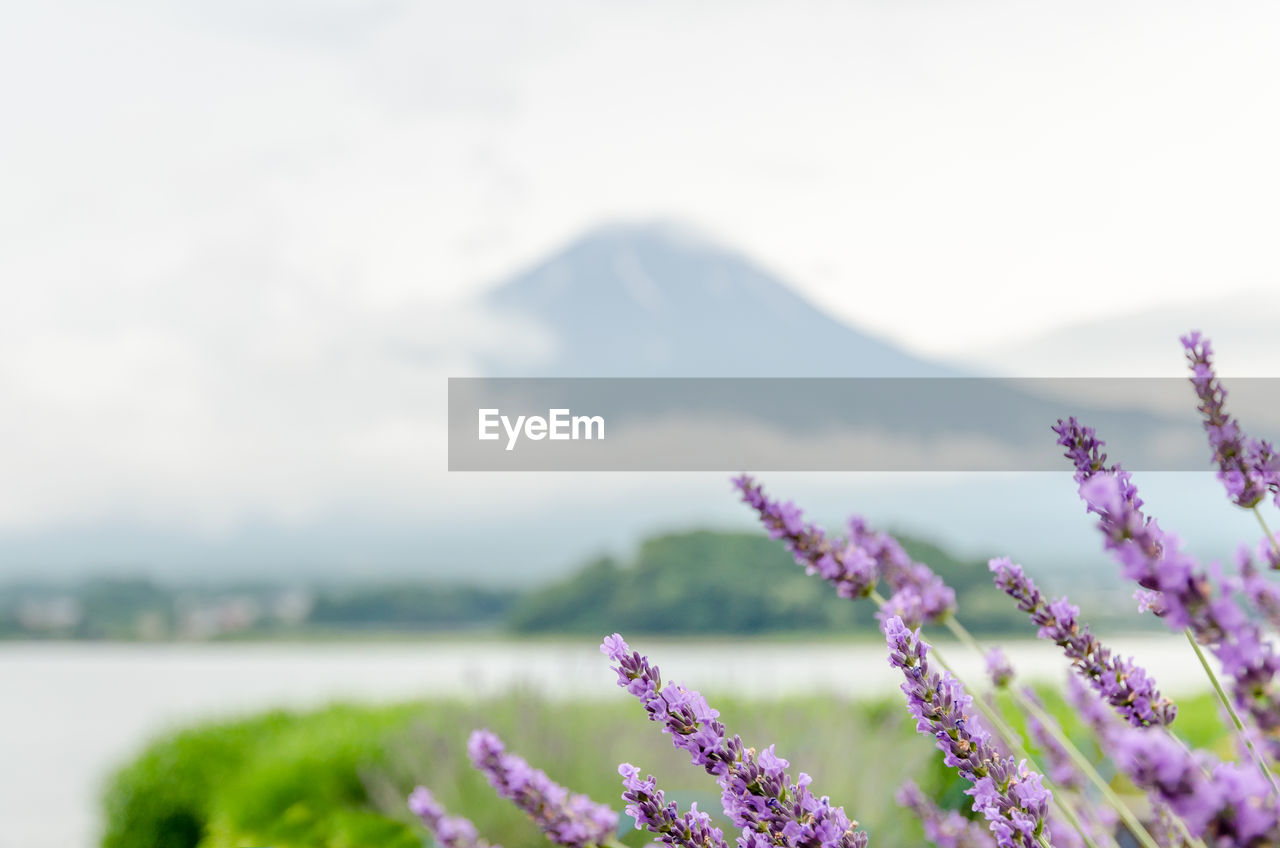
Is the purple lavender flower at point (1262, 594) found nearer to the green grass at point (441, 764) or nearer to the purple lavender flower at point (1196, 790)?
the purple lavender flower at point (1196, 790)

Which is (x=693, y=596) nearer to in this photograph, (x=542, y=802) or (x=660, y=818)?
(x=542, y=802)

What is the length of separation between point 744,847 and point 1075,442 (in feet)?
1.37

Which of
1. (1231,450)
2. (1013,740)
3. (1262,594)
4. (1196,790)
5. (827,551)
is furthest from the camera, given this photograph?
(827,551)

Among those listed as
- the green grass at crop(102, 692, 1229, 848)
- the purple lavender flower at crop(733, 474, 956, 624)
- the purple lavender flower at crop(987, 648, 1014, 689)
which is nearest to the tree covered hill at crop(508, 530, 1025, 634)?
the green grass at crop(102, 692, 1229, 848)

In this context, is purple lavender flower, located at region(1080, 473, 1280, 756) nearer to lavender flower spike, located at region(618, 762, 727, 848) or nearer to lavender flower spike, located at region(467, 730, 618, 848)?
lavender flower spike, located at region(618, 762, 727, 848)

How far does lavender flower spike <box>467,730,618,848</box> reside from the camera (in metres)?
1.04

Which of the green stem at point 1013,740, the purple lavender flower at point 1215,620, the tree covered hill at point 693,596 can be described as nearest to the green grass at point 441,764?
the green stem at point 1013,740

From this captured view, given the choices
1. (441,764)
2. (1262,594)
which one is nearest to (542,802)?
(1262,594)

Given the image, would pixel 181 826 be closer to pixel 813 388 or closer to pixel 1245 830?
pixel 1245 830

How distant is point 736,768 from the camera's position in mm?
751

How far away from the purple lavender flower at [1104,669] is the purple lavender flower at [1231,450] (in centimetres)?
19

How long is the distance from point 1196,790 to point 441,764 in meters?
3.76

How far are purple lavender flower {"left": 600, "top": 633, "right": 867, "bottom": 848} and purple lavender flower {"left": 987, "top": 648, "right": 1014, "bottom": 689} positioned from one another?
2.39ft

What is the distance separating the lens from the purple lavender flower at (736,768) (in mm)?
744
